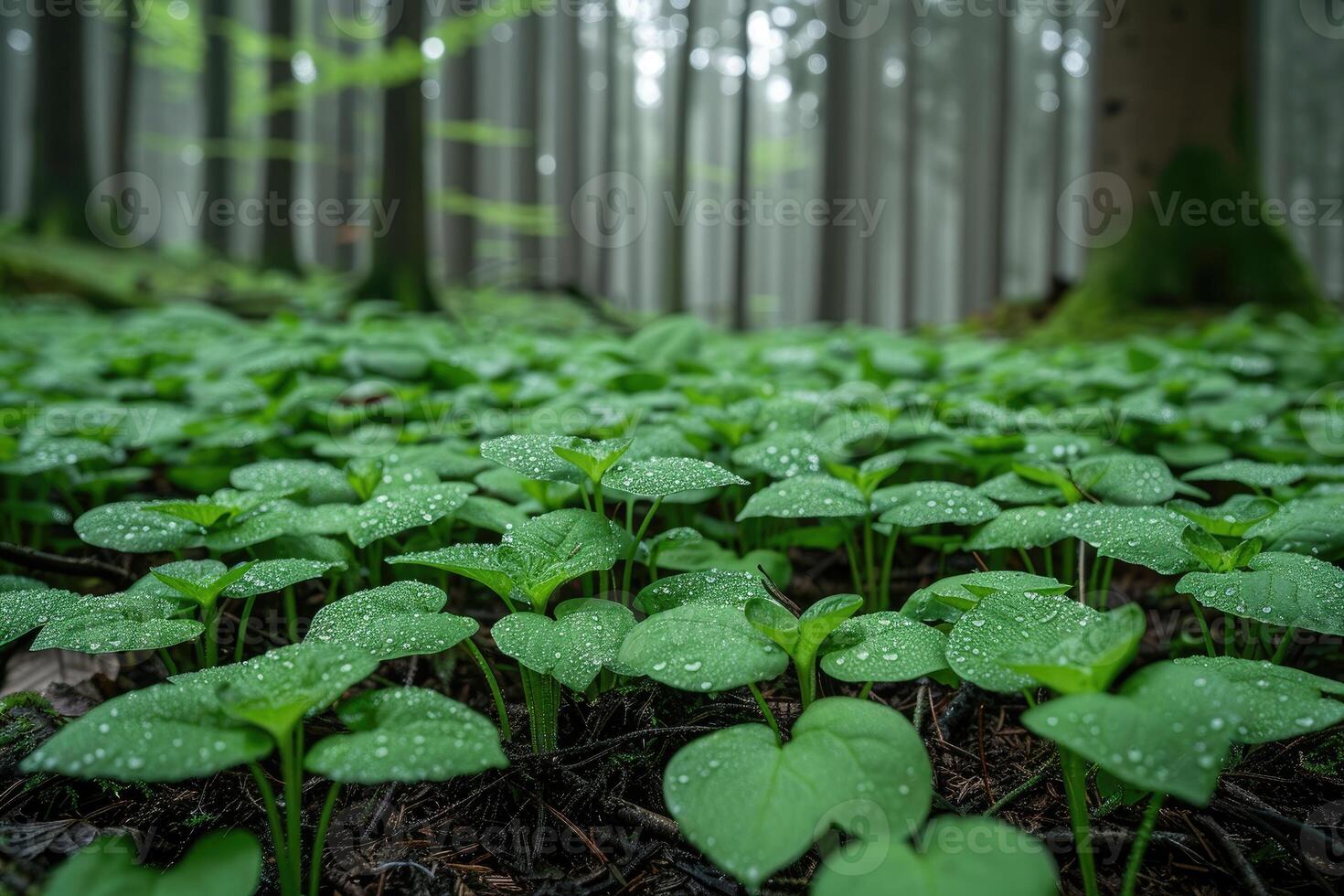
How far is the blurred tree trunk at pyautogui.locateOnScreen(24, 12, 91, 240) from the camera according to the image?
8.79 metres

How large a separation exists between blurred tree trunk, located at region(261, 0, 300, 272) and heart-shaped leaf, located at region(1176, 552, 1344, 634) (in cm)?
1030

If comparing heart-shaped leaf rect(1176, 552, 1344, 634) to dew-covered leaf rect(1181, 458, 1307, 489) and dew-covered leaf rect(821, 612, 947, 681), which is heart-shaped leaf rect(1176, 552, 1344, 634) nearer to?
dew-covered leaf rect(821, 612, 947, 681)

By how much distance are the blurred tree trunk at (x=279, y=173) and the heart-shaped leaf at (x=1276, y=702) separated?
10.4 metres

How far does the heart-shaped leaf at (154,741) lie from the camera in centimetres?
81

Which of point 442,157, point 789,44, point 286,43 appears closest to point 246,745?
point 286,43

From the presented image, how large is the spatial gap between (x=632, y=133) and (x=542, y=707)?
2903 cm

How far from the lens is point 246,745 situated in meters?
0.88

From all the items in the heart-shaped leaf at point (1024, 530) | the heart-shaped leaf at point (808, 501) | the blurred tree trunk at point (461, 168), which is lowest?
the heart-shaped leaf at point (1024, 530)

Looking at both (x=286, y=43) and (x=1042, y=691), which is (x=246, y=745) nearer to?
(x=1042, y=691)

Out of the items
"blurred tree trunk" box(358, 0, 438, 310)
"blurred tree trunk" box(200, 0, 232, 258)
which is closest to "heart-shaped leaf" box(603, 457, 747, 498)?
"blurred tree trunk" box(358, 0, 438, 310)

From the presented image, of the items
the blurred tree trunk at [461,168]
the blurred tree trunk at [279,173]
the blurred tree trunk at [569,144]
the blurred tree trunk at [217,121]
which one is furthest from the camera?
the blurred tree trunk at [569,144]

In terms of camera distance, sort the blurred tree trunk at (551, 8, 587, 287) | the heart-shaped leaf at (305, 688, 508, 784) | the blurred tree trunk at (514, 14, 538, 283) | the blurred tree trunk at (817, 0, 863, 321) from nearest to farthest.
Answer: the heart-shaped leaf at (305, 688, 508, 784), the blurred tree trunk at (817, 0, 863, 321), the blurred tree trunk at (514, 14, 538, 283), the blurred tree trunk at (551, 8, 587, 287)

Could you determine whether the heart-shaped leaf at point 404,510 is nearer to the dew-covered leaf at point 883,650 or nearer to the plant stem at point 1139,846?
the dew-covered leaf at point 883,650

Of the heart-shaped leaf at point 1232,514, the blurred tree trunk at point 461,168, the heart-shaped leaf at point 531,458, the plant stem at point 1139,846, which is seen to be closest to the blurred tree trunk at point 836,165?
the blurred tree trunk at point 461,168
